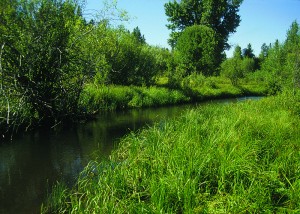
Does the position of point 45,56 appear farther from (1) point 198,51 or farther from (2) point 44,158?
(1) point 198,51

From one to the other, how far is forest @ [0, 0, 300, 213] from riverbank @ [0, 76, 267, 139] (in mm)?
98

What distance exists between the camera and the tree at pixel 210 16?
5119 cm

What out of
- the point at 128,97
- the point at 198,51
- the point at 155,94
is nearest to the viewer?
the point at 128,97

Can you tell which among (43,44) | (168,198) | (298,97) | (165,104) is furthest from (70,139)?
(165,104)

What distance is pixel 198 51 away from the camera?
42812mm

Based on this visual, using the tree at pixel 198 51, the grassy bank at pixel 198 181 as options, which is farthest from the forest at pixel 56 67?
the tree at pixel 198 51

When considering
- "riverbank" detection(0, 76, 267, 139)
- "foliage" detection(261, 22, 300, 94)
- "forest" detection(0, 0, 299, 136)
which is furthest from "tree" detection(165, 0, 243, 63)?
"forest" detection(0, 0, 299, 136)

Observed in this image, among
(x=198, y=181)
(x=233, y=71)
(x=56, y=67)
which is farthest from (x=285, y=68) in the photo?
(x=198, y=181)

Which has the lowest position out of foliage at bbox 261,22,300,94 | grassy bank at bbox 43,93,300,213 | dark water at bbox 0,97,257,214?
dark water at bbox 0,97,257,214

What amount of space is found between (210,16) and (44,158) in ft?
146

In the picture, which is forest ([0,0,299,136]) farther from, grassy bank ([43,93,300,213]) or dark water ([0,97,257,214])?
grassy bank ([43,93,300,213])

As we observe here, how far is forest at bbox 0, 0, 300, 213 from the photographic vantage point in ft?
19.5

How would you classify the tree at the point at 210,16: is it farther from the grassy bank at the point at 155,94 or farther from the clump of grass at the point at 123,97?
the clump of grass at the point at 123,97

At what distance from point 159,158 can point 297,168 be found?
302 centimetres
